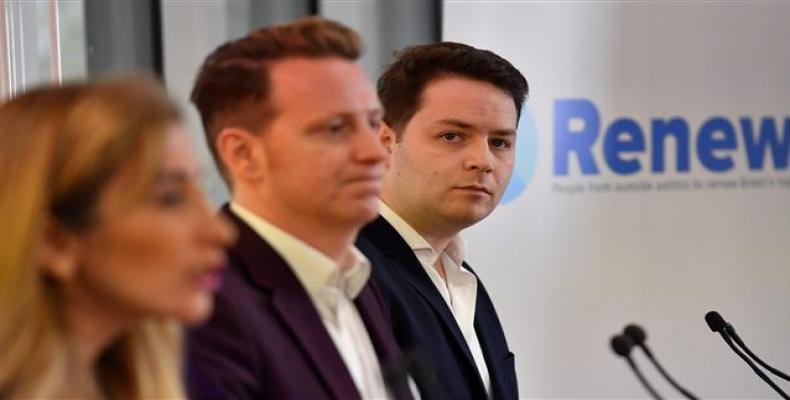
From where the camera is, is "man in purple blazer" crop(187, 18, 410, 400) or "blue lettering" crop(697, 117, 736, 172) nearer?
"man in purple blazer" crop(187, 18, 410, 400)

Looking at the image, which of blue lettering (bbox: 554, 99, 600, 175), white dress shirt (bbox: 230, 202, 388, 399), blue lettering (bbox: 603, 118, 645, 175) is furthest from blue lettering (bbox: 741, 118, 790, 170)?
white dress shirt (bbox: 230, 202, 388, 399)

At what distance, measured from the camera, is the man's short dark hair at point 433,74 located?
2.09 metres

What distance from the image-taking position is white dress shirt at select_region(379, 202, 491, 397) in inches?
78.1

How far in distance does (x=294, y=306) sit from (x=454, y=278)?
77cm

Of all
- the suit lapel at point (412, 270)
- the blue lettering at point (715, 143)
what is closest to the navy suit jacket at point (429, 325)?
the suit lapel at point (412, 270)

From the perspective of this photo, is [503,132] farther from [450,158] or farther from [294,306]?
[294,306]

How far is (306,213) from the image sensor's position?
1371mm

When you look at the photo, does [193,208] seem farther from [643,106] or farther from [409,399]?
[643,106]

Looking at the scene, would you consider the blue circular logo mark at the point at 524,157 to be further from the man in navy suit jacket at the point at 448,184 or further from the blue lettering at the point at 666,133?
the man in navy suit jacket at the point at 448,184

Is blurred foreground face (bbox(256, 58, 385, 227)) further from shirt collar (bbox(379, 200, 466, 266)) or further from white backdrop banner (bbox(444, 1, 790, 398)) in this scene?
white backdrop banner (bbox(444, 1, 790, 398))

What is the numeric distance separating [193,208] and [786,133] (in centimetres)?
248

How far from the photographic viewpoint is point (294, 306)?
1.36 meters

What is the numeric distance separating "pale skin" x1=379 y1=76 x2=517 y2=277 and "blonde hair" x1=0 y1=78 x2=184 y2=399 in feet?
3.24

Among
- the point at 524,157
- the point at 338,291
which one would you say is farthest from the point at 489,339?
the point at 524,157
